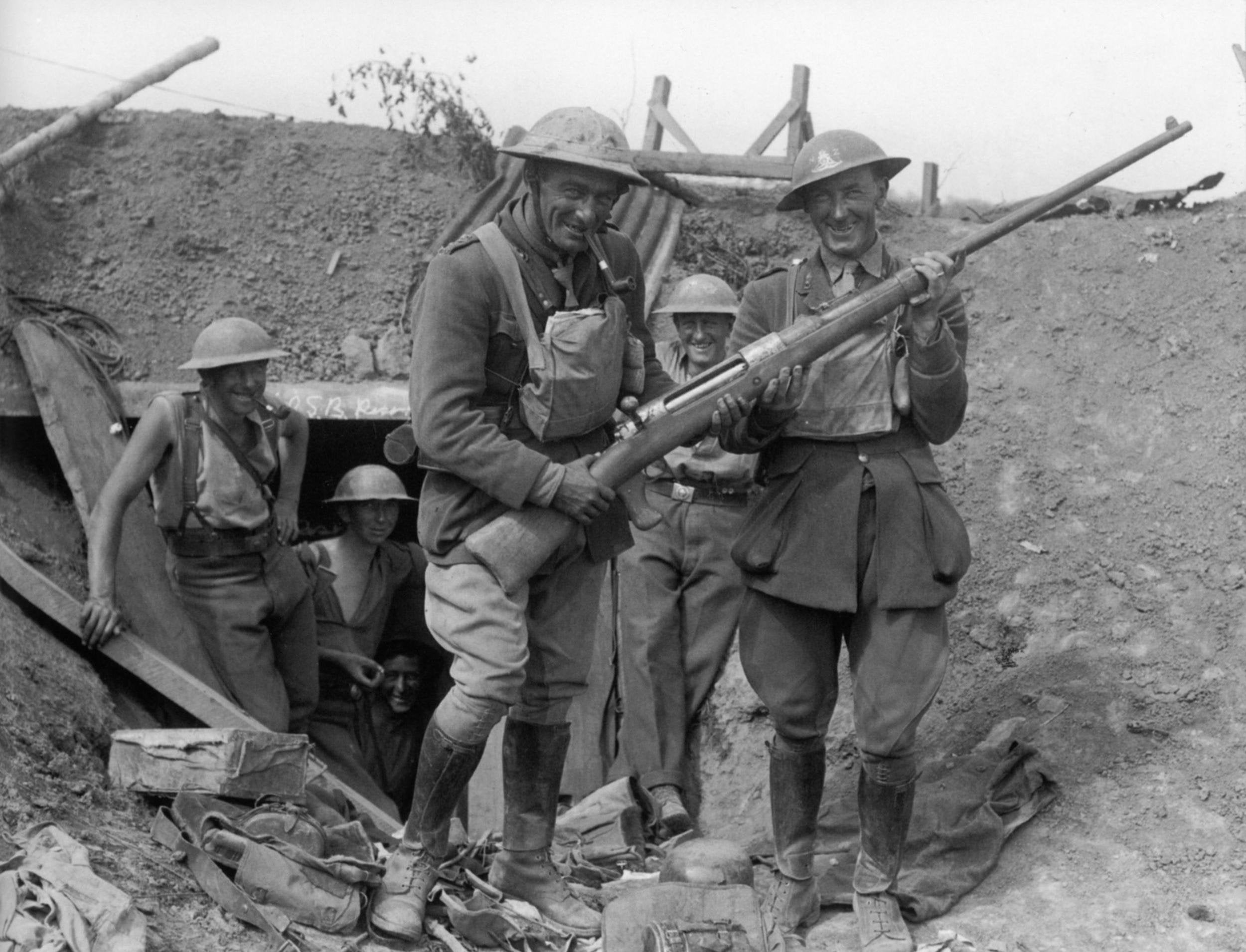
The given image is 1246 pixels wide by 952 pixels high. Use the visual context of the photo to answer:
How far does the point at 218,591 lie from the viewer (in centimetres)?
657

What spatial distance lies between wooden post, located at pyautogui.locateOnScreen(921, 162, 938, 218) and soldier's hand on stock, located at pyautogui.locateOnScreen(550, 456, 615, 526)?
7.04m

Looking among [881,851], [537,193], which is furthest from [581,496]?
[881,851]

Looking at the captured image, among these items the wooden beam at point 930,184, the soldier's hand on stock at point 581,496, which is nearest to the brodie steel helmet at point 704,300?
the soldier's hand on stock at point 581,496

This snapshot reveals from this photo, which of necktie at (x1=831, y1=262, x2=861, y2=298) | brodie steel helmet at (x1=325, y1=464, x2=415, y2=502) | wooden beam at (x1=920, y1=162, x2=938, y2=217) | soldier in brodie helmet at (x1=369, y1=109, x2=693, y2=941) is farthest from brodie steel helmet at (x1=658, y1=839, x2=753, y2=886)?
wooden beam at (x1=920, y1=162, x2=938, y2=217)

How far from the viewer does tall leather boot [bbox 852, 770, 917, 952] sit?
467 centimetres

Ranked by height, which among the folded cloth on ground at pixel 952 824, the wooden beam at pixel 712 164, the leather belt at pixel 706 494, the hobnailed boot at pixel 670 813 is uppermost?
the wooden beam at pixel 712 164

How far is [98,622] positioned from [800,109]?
256 inches

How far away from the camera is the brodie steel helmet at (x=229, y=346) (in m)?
6.40

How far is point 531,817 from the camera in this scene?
4801 millimetres

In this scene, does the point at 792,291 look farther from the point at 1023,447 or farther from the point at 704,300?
the point at 1023,447

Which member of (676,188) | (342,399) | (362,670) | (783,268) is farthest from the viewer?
(676,188)

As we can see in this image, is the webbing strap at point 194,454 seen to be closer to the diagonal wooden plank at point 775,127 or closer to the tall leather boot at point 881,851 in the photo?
the tall leather boot at point 881,851

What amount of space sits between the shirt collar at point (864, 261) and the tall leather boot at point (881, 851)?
1.67 meters

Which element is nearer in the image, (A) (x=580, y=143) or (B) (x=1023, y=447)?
(A) (x=580, y=143)
